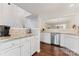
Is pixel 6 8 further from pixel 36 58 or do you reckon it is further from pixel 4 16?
pixel 36 58

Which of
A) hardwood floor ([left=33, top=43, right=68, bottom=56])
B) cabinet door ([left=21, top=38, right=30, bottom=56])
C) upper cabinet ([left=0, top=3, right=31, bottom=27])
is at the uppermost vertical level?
upper cabinet ([left=0, top=3, right=31, bottom=27])

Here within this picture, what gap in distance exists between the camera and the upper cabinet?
8.36 ft

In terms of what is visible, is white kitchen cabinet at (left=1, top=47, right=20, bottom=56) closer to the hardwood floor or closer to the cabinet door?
the cabinet door

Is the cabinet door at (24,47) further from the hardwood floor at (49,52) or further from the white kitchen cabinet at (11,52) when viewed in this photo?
the hardwood floor at (49,52)

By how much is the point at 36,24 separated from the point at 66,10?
1.35 m

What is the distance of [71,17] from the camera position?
7.71 ft

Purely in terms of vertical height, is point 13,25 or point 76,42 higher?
point 13,25

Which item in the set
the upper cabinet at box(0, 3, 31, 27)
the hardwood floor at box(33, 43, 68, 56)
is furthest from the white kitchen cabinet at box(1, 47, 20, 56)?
the upper cabinet at box(0, 3, 31, 27)

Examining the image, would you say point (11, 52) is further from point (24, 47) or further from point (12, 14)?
point (12, 14)

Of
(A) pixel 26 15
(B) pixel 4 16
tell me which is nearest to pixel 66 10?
(A) pixel 26 15

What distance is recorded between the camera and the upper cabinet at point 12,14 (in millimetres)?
2547

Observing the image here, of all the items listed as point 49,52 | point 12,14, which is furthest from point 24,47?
point 12,14

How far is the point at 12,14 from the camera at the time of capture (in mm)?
2807

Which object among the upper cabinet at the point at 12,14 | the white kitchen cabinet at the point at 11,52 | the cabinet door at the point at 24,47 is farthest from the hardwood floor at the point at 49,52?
the upper cabinet at the point at 12,14
